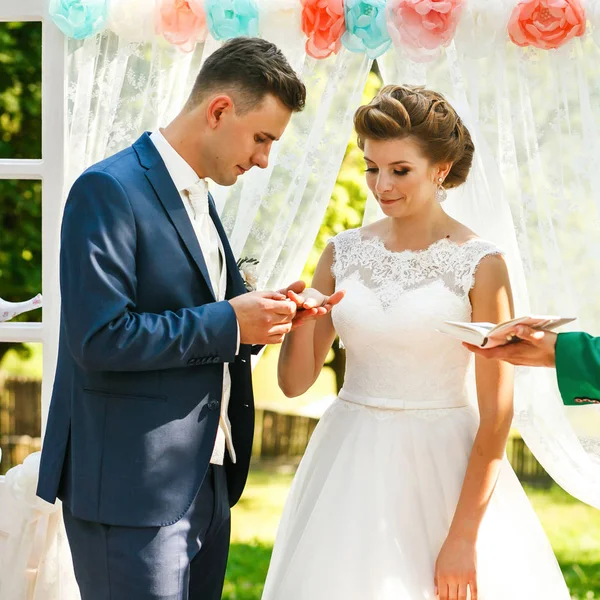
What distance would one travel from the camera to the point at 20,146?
6.81 m

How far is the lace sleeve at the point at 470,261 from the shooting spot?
2688 mm

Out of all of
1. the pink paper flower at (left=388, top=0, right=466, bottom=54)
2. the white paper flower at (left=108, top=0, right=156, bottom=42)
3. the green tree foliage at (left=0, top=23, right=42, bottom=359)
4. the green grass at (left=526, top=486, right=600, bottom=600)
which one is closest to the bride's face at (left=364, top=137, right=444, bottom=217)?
the pink paper flower at (left=388, top=0, right=466, bottom=54)

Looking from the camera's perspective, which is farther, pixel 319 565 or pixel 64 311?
pixel 319 565

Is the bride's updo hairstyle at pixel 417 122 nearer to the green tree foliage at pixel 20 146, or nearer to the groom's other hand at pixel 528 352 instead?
the groom's other hand at pixel 528 352

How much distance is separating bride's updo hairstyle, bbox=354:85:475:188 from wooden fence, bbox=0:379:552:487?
5750 mm

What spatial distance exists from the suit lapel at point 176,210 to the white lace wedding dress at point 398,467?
673 mm

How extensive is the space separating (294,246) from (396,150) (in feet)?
2.85

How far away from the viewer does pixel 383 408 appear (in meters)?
2.76

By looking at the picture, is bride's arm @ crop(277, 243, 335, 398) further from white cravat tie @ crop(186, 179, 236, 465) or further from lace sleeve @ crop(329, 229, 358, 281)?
white cravat tie @ crop(186, 179, 236, 465)

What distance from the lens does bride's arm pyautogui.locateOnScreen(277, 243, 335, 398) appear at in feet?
9.39

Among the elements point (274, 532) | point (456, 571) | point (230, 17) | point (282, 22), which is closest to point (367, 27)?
point (282, 22)

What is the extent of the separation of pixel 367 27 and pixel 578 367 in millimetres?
1512

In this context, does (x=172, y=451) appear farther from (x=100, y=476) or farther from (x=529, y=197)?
(x=529, y=197)

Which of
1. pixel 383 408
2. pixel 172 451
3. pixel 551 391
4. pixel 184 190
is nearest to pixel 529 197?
pixel 551 391
